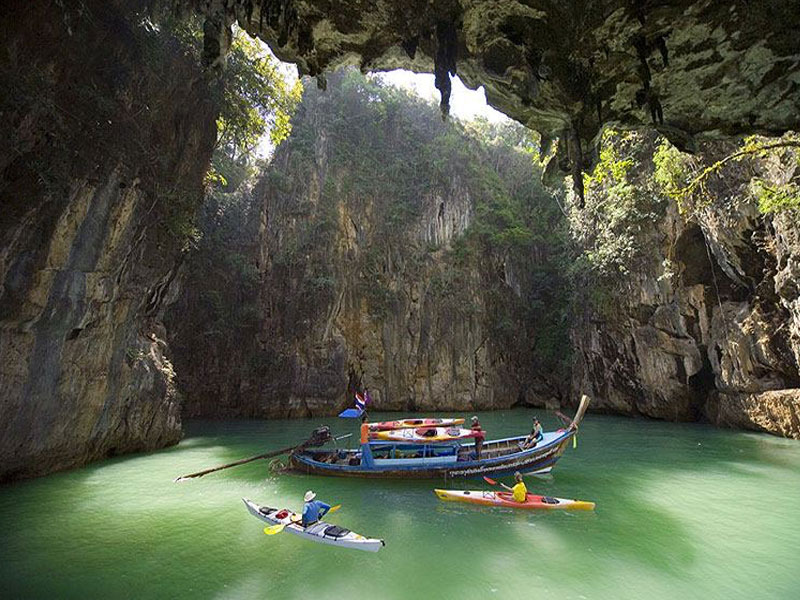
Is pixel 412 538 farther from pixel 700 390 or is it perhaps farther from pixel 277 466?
pixel 700 390

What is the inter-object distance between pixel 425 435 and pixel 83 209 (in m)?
8.65

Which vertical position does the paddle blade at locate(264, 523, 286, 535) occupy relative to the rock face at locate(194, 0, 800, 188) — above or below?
below

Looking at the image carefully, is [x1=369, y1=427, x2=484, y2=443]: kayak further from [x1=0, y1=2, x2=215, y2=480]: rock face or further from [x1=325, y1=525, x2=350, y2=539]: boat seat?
[x1=0, y1=2, x2=215, y2=480]: rock face

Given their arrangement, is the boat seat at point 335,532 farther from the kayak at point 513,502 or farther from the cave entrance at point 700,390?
the cave entrance at point 700,390

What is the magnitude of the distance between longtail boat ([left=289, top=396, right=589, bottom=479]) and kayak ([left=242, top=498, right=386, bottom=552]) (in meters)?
2.90

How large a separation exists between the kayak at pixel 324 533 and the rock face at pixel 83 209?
5.76 meters

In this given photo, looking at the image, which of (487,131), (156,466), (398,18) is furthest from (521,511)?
(487,131)

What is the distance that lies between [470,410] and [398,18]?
19.7m

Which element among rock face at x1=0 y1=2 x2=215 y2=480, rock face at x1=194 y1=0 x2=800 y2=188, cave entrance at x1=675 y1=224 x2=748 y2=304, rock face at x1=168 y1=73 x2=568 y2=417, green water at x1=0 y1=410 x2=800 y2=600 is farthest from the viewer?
rock face at x1=168 y1=73 x2=568 y2=417

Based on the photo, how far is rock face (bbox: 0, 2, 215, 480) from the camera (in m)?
7.02

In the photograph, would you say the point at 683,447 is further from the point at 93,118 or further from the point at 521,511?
the point at 93,118

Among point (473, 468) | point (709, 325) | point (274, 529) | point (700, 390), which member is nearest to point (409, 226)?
point (709, 325)

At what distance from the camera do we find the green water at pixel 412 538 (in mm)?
4992

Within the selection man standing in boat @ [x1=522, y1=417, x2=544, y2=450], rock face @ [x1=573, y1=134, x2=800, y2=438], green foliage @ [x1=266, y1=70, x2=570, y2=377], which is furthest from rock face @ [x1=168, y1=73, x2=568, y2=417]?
man standing in boat @ [x1=522, y1=417, x2=544, y2=450]
